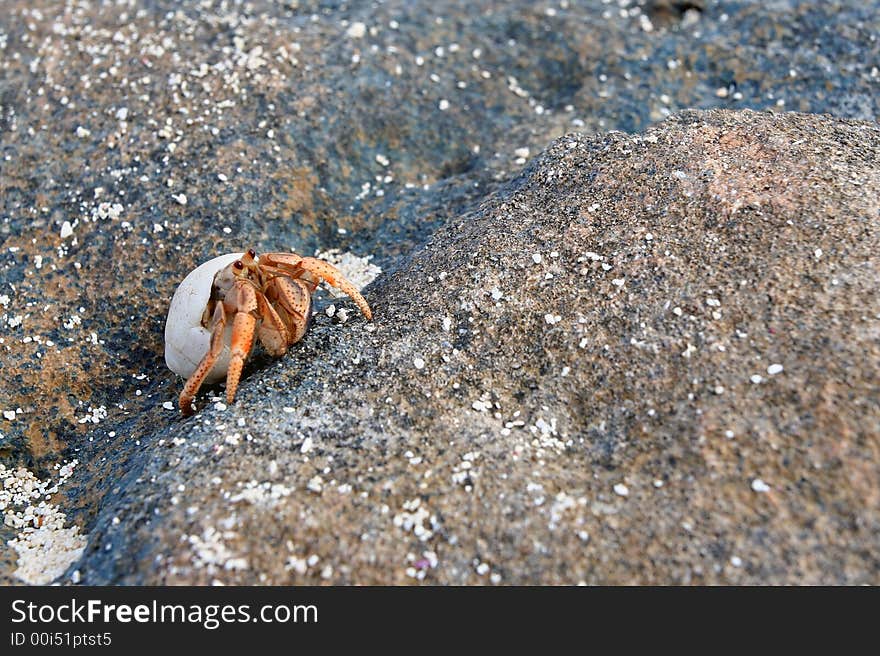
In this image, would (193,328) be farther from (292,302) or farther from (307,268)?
(307,268)

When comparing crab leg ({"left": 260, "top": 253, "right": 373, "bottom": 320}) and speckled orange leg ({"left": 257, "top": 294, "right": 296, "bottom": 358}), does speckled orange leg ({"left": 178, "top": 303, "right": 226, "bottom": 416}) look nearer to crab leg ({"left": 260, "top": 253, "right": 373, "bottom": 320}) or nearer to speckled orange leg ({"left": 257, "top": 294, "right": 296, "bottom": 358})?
speckled orange leg ({"left": 257, "top": 294, "right": 296, "bottom": 358})

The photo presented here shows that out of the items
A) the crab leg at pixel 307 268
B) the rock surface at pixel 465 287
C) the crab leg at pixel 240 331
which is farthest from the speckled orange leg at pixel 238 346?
the crab leg at pixel 307 268

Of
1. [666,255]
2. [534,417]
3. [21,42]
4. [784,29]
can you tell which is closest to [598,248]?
[666,255]

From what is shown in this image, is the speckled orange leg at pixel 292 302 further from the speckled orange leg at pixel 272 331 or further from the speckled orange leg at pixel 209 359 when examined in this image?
the speckled orange leg at pixel 209 359

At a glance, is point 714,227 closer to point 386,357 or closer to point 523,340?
point 523,340

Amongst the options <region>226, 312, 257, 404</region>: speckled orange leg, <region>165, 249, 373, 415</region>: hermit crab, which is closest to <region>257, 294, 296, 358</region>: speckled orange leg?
<region>165, 249, 373, 415</region>: hermit crab

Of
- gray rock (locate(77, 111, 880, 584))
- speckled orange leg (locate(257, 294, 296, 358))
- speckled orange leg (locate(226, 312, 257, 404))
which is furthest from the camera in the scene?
speckled orange leg (locate(257, 294, 296, 358))

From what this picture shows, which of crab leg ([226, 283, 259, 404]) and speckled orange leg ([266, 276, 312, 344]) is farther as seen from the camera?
speckled orange leg ([266, 276, 312, 344])
